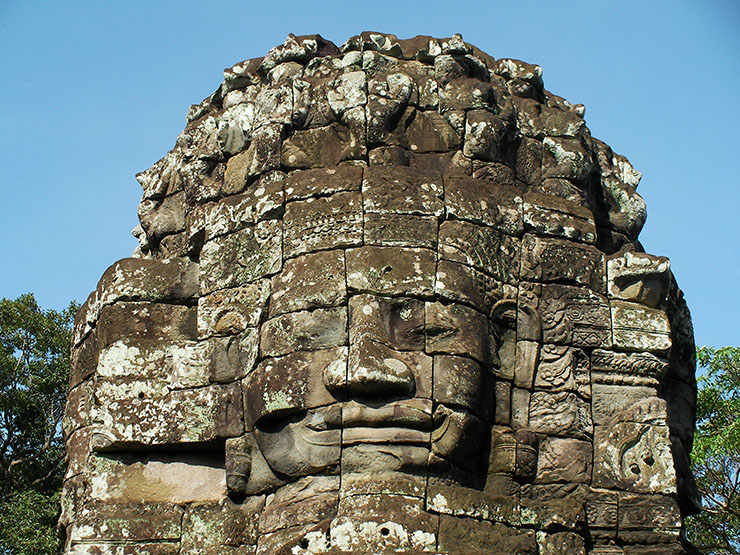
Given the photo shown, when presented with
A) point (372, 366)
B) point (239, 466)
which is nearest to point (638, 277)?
point (372, 366)

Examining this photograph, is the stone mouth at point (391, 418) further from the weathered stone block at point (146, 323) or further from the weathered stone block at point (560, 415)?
the weathered stone block at point (146, 323)

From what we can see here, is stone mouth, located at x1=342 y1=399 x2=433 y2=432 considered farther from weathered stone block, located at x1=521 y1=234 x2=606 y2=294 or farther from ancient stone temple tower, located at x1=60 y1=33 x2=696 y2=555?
weathered stone block, located at x1=521 y1=234 x2=606 y2=294

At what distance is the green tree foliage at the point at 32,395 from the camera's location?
17.9 m

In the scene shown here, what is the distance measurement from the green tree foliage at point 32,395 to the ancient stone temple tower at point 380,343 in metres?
8.00

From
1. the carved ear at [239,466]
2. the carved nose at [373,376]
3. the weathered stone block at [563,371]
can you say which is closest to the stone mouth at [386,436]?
the carved nose at [373,376]

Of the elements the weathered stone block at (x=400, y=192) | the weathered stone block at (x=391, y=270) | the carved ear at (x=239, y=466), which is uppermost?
the weathered stone block at (x=400, y=192)

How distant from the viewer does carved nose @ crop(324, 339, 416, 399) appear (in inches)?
322

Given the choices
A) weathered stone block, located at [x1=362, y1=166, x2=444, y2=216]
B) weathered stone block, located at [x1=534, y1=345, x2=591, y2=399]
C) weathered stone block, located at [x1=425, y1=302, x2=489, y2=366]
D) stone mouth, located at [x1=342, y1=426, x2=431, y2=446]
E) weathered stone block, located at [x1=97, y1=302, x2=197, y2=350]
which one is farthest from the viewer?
weathered stone block, located at [x1=97, y1=302, x2=197, y2=350]

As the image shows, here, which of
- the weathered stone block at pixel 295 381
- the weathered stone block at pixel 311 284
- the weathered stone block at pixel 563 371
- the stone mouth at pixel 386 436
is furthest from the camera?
the weathered stone block at pixel 563 371

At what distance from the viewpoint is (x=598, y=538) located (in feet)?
28.4

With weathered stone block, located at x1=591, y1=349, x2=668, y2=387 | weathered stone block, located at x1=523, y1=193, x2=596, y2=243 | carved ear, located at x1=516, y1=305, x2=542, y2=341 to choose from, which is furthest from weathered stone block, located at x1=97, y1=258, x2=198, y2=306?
weathered stone block, located at x1=591, y1=349, x2=668, y2=387

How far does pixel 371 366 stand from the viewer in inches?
323

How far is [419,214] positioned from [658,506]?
2.71m

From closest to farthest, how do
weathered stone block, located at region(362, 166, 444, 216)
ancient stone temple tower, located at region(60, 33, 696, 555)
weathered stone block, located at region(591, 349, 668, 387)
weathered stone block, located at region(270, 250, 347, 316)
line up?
ancient stone temple tower, located at region(60, 33, 696, 555) → weathered stone block, located at region(270, 250, 347, 316) → weathered stone block, located at region(362, 166, 444, 216) → weathered stone block, located at region(591, 349, 668, 387)
